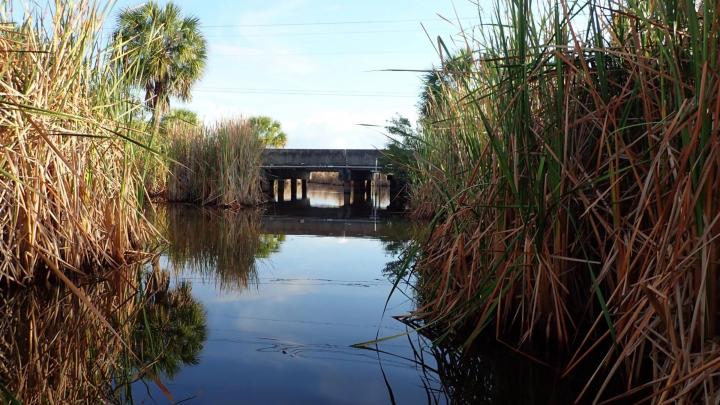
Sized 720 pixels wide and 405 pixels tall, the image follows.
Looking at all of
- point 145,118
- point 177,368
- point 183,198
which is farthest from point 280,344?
point 183,198

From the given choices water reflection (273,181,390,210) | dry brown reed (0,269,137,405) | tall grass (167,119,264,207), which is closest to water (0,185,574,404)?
dry brown reed (0,269,137,405)

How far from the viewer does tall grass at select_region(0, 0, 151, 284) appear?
1998 mm

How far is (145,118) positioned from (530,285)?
9.17 feet

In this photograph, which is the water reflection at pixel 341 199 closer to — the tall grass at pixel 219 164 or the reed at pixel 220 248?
the tall grass at pixel 219 164

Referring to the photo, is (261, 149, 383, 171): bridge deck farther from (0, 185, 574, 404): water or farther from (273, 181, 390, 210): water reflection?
(0, 185, 574, 404): water

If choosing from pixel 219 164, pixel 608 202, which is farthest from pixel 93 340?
pixel 219 164

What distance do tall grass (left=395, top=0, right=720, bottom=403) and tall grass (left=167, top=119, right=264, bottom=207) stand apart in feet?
23.7

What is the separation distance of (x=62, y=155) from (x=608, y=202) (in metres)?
1.68

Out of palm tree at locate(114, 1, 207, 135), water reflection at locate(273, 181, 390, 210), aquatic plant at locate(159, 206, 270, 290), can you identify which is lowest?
aquatic plant at locate(159, 206, 270, 290)

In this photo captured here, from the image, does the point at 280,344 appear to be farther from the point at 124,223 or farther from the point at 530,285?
the point at 124,223

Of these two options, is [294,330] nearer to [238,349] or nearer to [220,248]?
[238,349]

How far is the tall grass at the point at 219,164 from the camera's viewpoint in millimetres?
8891

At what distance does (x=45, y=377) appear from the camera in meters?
1.31

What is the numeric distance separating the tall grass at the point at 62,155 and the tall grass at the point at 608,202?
1288 millimetres
